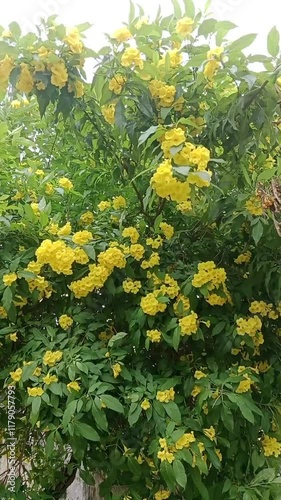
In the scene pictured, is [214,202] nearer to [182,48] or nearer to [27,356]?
[182,48]

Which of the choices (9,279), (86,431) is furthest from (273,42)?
(86,431)

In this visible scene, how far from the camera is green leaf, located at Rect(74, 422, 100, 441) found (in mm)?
1040

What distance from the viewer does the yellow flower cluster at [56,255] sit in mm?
1146

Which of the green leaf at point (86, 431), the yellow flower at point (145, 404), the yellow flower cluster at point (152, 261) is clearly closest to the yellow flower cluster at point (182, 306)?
the yellow flower cluster at point (152, 261)

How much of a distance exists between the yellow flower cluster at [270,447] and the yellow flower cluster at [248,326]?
0.26 metres

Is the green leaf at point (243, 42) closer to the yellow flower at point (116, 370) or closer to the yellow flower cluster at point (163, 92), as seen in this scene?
the yellow flower cluster at point (163, 92)

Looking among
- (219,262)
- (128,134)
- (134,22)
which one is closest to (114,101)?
(128,134)

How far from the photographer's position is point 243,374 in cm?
114

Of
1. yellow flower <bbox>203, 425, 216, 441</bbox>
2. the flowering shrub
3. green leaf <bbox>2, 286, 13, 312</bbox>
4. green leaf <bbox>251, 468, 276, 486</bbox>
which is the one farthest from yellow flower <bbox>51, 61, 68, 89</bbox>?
green leaf <bbox>251, 468, 276, 486</bbox>

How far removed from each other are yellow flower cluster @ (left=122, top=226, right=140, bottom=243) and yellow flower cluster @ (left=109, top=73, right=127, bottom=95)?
1.05 feet

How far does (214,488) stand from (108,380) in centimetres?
34

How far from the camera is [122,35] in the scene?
3.50ft

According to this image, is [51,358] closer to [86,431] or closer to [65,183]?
[86,431]

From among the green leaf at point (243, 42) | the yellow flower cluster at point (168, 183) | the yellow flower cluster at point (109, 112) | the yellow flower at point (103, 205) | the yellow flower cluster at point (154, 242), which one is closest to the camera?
the yellow flower cluster at point (168, 183)
